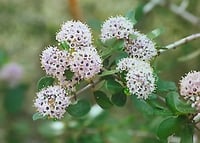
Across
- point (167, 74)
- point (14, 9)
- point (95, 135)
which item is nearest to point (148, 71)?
point (95, 135)

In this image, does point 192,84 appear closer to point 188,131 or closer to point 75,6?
point 188,131

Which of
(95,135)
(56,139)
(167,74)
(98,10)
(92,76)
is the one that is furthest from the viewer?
(98,10)

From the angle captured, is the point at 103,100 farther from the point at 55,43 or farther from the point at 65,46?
the point at 55,43

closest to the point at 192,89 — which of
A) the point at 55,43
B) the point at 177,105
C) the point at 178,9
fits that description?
the point at 177,105

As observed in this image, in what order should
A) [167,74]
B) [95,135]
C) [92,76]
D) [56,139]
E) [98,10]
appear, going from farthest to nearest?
[98,10] < [167,74] < [56,139] < [95,135] < [92,76]

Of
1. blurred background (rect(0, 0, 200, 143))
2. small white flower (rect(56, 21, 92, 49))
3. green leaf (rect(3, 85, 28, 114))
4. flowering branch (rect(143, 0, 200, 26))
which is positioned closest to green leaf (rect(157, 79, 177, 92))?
small white flower (rect(56, 21, 92, 49))
